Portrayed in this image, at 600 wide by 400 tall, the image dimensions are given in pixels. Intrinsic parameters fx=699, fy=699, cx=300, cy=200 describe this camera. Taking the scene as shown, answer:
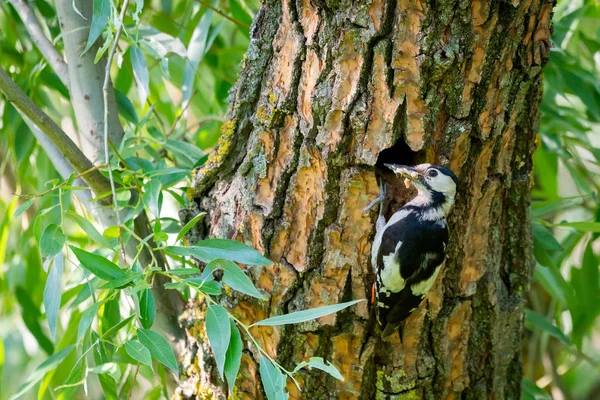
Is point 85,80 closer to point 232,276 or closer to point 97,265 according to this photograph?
point 97,265

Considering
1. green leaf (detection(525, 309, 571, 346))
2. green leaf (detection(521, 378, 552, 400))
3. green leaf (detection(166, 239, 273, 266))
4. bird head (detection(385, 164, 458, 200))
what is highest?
green leaf (detection(166, 239, 273, 266))

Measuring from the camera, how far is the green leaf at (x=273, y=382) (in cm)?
151

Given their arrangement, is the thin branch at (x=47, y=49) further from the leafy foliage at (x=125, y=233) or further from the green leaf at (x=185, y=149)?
the green leaf at (x=185, y=149)

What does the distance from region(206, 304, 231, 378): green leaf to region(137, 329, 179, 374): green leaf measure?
116 millimetres

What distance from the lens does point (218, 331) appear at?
4.89 ft

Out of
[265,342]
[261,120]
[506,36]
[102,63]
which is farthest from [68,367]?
[506,36]

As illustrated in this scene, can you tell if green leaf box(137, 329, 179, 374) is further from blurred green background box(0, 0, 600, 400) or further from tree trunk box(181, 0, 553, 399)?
blurred green background box(0, 0, 600, 400)

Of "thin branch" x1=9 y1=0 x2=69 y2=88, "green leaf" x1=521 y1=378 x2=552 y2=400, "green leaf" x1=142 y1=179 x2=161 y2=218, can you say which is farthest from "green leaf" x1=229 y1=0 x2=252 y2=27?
"green leaf" x1=521 y1=378 x2=552 y2=400

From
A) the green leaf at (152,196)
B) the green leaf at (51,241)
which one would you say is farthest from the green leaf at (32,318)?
the green leaf at (51,241)

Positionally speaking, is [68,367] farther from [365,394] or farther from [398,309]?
[398,309]

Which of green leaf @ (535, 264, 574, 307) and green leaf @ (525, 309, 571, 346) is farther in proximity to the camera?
green leaf @ (525, 309, 571, 346)

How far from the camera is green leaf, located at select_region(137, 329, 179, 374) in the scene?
153cm

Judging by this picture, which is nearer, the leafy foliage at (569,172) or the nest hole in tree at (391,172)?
the nest hole in tree at (391,172)

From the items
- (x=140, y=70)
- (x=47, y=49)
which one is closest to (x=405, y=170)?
(x=140, y=70)
